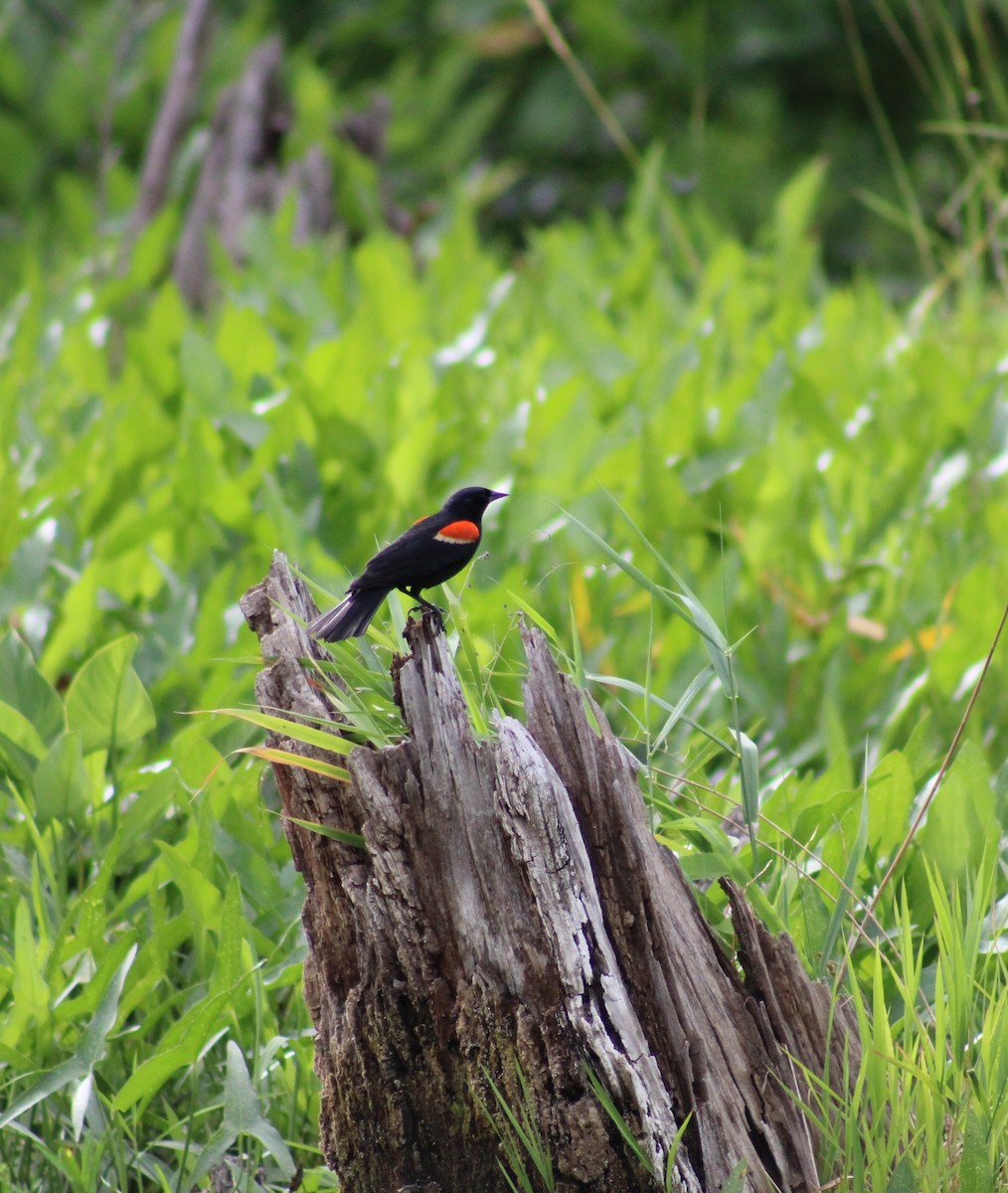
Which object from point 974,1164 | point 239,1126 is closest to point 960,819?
point 974,1164

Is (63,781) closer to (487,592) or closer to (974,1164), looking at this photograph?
(487,592)

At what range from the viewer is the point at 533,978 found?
1.54m

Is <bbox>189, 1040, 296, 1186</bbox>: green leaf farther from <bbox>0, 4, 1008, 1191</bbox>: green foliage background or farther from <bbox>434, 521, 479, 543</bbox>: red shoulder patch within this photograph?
<bbox>434, 521, 479, 543</bbox>: red shoulder patch

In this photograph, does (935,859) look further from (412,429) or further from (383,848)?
(412,429)

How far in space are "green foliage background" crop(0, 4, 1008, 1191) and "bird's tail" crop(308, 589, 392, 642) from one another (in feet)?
0.12

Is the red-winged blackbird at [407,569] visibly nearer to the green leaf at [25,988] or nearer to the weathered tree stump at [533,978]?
the weathered tree stump at [533,978]

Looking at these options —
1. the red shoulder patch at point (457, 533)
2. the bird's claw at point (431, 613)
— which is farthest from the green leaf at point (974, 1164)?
the red shoulder patch at point (457, 533)

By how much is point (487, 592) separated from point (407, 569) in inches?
54.4

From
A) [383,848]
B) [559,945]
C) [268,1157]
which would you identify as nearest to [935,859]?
[559,945]

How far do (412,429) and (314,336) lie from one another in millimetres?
1412

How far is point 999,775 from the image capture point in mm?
2367

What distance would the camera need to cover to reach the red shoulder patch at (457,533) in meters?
1.80

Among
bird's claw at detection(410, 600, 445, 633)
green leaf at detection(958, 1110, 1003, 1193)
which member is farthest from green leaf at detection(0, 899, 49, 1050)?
green leaf at detection(958, 1110, 1003, 1193)

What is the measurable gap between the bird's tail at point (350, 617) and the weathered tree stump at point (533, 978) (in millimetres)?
86
